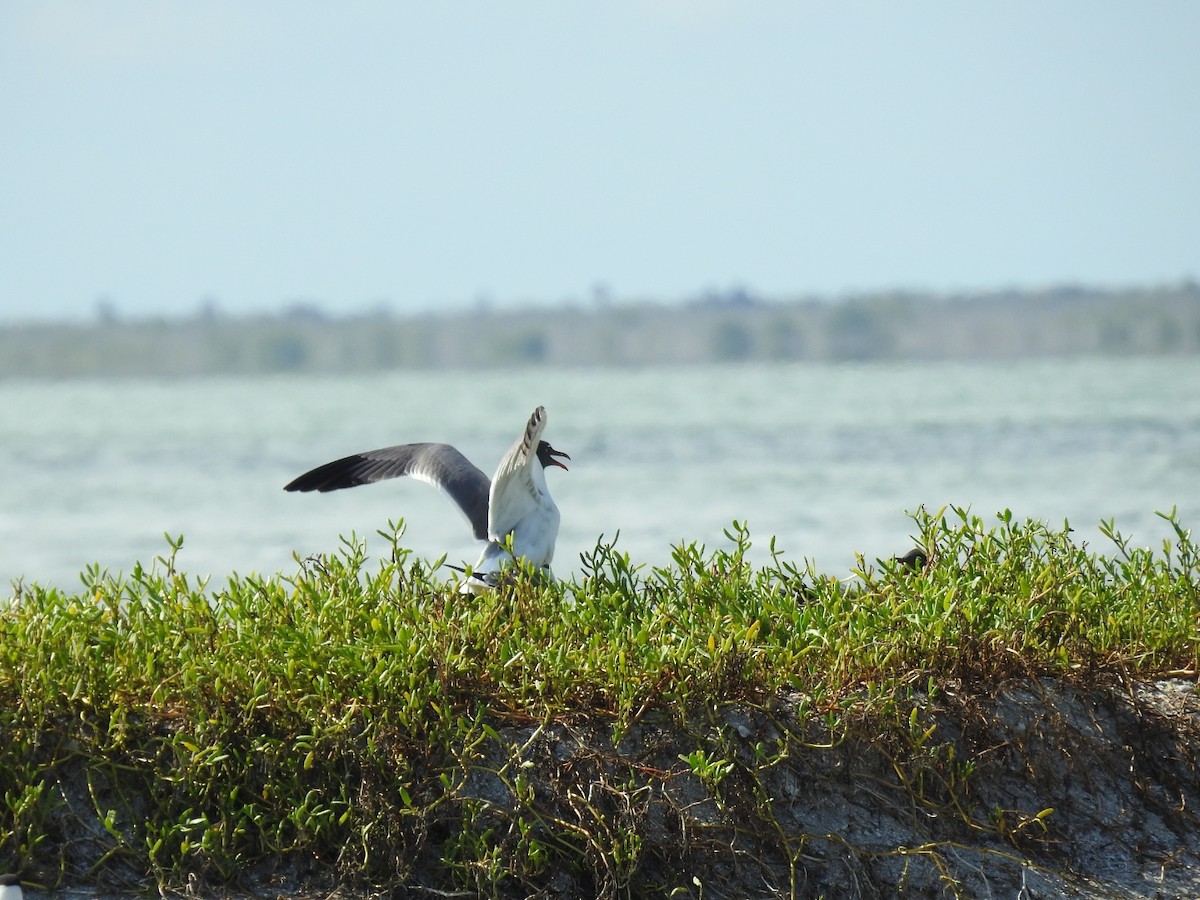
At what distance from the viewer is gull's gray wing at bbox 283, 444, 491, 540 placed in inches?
224

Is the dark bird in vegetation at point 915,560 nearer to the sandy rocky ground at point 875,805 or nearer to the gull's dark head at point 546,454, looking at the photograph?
the sandy rocky ground at point 875,805

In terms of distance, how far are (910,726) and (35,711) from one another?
289 centimetres

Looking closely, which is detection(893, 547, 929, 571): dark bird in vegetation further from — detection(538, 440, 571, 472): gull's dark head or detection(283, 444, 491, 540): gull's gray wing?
detection(283, 444, 491, 540): gull's gray wing

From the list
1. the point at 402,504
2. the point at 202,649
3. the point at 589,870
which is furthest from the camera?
the point at 402,504

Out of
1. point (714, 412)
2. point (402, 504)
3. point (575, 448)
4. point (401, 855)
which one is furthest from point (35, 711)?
point (714, 412)

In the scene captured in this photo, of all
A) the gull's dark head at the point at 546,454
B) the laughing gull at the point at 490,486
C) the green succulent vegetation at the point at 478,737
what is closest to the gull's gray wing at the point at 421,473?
the laughing gull at the point at 490,486

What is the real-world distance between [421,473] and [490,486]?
0.40 meters

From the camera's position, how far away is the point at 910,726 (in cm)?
458

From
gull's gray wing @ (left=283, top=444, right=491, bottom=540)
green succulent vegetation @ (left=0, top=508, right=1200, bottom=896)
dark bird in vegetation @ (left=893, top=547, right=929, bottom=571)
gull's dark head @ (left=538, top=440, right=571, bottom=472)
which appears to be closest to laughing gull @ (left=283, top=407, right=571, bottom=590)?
gull's gray wing @ (left=283, top=444, right=491, bottom=540)

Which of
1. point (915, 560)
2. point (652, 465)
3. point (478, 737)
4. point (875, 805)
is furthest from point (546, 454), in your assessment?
point (652, 465)

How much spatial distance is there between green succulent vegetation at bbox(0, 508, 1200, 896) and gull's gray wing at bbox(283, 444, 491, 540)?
0.69m

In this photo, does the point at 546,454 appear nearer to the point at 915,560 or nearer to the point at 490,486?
the point at 490,486

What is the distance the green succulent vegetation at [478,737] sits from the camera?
4359mm

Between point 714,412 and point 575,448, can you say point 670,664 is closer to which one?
point 575,448
